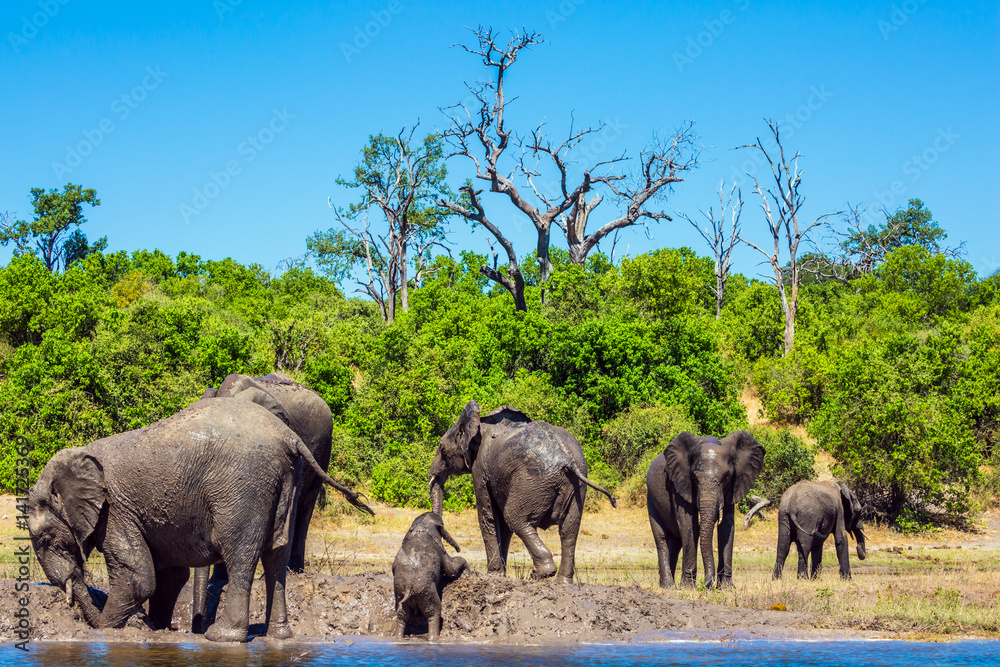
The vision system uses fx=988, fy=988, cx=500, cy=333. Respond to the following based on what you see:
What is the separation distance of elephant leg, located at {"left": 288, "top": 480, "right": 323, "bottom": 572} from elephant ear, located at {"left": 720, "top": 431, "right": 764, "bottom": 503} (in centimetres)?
560

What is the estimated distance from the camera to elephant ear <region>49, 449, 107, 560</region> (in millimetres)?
8703

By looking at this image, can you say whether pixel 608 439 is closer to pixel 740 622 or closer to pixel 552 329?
pixel 552 329

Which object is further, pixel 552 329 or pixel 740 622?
pixel 552 329

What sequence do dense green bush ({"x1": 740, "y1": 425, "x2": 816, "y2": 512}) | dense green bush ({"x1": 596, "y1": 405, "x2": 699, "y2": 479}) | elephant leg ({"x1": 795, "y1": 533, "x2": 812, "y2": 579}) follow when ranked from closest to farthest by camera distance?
elephant leg ({"x1": 795, "y1": 533, "x2": 812, "y2": 579}) → dense green bush ({"x1": 740, "y1": 425, "x2": 816, "y2": 512}) → dense green bush ({"x1": 596, "y1": 405, "x2": 699, "y2": 479})

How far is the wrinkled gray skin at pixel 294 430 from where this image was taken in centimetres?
Answer: 1019

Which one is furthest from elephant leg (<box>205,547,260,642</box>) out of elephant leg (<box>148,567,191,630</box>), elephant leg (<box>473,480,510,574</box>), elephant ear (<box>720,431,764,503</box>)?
elephant ear (<box>720,431,764,503</box>)

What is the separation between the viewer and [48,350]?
74.4ft

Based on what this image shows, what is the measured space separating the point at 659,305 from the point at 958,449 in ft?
47.6

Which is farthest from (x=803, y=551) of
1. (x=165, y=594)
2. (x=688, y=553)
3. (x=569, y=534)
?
(x=165, y=594)

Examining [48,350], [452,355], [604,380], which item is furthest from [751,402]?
[48,350]

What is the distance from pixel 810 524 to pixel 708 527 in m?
3.25

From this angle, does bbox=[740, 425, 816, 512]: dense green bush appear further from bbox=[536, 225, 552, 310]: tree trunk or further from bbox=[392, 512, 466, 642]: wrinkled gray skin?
bbox=[536, 225, 552, 310]: tree trunk

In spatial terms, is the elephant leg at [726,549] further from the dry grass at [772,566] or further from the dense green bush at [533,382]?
the dense green bush at [533,382]

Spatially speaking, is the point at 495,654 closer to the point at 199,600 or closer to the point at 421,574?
the point at 421,574
